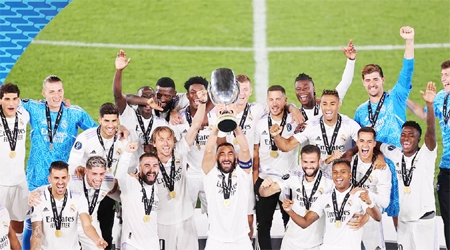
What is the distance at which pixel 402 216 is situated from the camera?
396 inches

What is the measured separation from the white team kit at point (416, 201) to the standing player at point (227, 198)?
56.1 inches

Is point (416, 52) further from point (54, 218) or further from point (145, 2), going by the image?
point (54, 218)

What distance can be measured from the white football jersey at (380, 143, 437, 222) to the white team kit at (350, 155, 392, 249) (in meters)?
0.23

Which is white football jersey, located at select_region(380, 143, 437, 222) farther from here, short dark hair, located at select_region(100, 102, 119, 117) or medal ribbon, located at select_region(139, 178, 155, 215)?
short dark hair, located at select_region(100, 102, 119, 117)

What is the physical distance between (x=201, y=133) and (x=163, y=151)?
72 cm

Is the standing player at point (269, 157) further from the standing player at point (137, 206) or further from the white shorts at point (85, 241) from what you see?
the white shorts at point (85, 241)

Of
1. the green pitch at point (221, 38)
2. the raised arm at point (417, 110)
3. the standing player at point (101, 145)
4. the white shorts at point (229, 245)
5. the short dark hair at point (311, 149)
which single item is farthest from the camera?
A: the green pitch at point (221, 38)

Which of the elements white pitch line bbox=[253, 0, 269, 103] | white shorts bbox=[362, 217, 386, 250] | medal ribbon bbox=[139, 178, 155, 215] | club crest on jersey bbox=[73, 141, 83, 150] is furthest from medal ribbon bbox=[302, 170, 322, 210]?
white pitch line bbox=[253, 0, 269, 103]

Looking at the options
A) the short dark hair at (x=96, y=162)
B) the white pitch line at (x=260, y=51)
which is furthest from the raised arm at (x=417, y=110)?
the white pitch line at (x=260, y=51)

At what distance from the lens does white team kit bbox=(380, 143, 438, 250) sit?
998 cm

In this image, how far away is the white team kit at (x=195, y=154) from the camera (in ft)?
33.7

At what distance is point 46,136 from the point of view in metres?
10.2

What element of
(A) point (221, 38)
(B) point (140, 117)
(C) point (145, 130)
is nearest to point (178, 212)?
(C) point (145, 130)

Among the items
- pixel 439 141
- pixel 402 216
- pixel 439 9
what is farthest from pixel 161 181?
pixel 439 9
